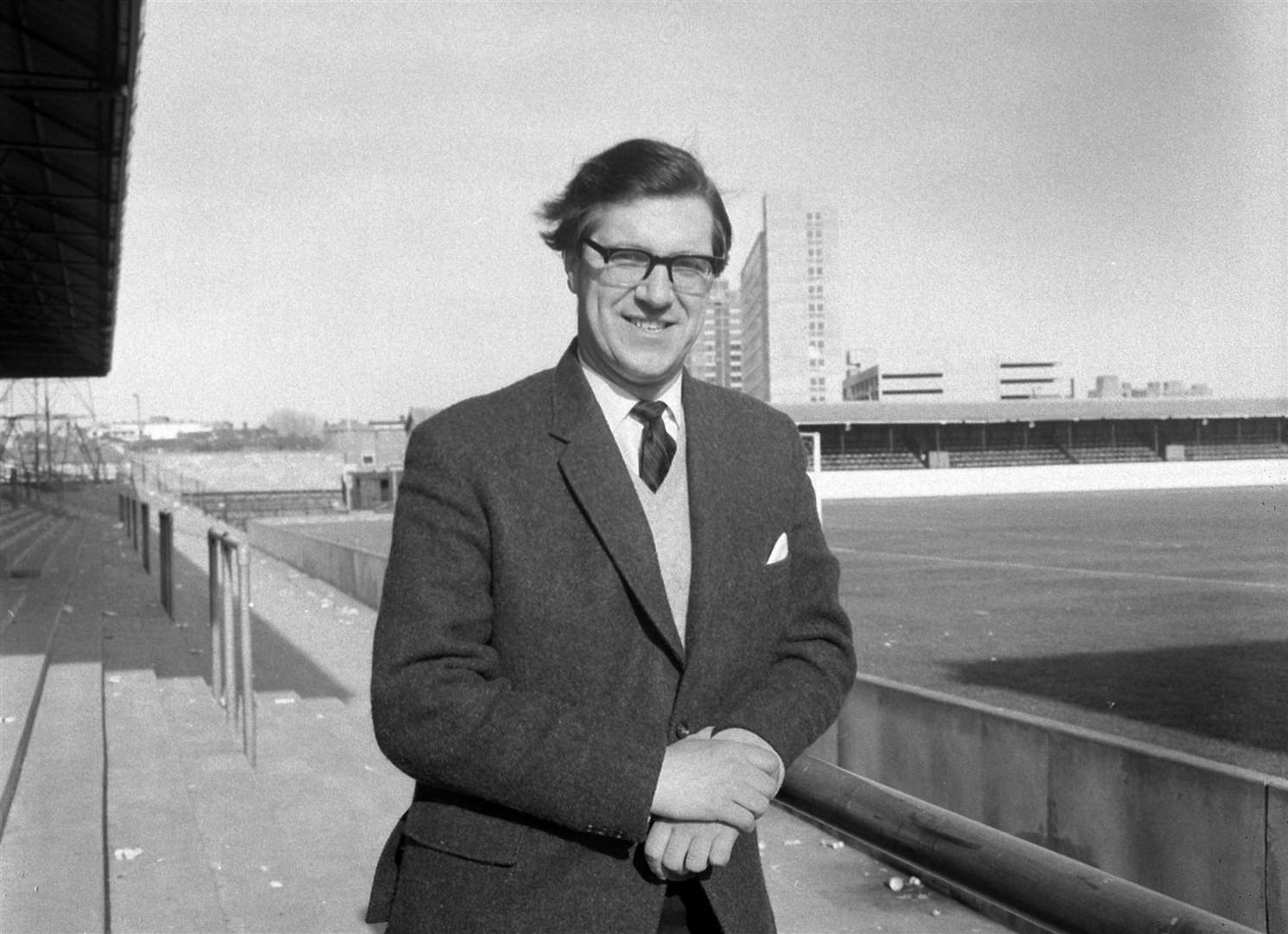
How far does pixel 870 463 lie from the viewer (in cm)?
5788

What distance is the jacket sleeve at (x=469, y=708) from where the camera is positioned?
1360 millimetres

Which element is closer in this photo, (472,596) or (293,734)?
(472,596)

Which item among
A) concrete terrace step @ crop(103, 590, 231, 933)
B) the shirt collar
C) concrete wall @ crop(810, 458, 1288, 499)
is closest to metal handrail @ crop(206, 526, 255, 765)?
concrete terrace step @ crop(103, 590, 231, 933)

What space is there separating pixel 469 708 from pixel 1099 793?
3.23 metres

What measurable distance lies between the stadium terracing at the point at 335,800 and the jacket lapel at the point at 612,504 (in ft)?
1.50

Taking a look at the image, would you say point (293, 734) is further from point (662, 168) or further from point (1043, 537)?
point (1043, 537)

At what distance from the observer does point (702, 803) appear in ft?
4.53

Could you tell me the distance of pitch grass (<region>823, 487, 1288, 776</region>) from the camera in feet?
22.3

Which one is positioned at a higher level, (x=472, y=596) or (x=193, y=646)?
(x=472, y=596)

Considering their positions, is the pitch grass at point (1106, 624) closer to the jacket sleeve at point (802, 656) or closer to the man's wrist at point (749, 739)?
the jacket sleeve at point (802, 656)

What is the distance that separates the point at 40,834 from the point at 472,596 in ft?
11.1

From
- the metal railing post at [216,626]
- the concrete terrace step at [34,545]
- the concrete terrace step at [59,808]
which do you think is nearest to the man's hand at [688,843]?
the concrete terrace step at [59,808]

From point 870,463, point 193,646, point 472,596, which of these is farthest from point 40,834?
point 870,463

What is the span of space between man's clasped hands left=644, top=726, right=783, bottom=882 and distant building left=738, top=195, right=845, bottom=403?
13056 centimetres
